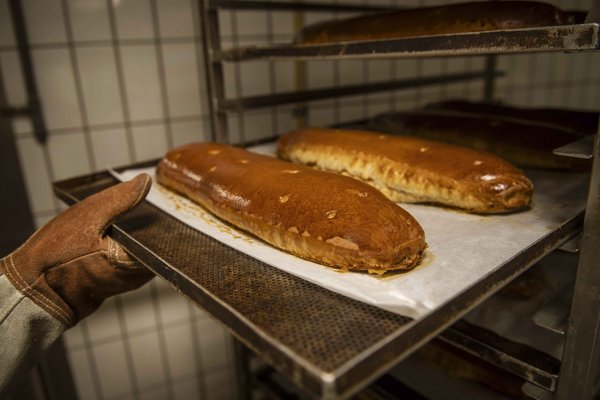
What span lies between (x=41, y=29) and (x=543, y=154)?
1.65 meters

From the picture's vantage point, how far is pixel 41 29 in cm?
143

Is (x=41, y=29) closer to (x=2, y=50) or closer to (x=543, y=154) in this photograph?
(x=2, y=50)

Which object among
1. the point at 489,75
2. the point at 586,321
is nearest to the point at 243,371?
the point at 586,321

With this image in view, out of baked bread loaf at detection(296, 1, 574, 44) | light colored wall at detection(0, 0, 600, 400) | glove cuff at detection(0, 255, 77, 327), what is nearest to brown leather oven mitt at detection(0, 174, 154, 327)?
glove cuff at detection(0, 255, 77, 327)

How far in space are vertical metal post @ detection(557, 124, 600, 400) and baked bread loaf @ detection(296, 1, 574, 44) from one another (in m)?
0.36

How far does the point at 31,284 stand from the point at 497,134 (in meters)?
1.32

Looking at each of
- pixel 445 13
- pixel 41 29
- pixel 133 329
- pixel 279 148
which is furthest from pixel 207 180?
pixel 133 329

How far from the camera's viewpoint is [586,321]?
2.68 ft

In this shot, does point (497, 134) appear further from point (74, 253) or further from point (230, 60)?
point (74, 253)

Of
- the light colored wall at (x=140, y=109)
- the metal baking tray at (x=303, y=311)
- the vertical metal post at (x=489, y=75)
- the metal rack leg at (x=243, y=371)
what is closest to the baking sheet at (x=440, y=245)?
the metal baking tray at (x=303, y=311)

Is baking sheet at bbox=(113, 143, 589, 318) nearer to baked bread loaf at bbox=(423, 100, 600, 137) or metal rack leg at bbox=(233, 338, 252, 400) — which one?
baked bread loaf at bbox=(423, 100, 600, 137)

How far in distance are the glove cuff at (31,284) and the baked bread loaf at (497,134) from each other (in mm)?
1232

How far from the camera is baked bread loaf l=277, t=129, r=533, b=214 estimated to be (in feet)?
3.07

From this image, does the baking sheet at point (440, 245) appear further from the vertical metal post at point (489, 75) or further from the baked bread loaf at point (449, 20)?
the vertical metal post at point (489, 75)
